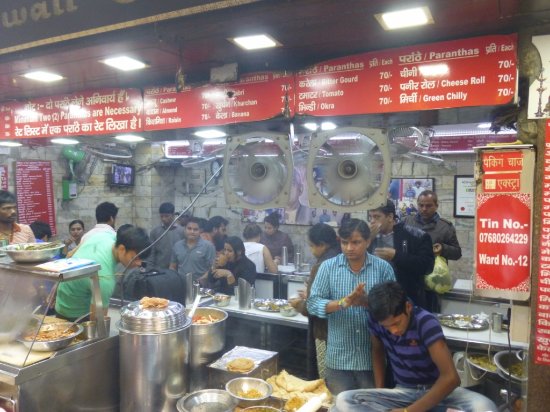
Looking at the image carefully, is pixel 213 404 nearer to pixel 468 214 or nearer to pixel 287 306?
pixel 287 306

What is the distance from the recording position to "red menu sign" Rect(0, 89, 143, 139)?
382 cm

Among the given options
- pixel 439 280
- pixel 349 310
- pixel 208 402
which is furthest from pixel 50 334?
pixel 439 280

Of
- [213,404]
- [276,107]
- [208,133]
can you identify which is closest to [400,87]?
[276,107]

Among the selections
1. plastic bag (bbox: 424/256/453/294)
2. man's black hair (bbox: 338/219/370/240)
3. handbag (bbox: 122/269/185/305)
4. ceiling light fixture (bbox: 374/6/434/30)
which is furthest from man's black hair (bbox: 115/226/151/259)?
plastic bag (bbox: 424/256/453/294)

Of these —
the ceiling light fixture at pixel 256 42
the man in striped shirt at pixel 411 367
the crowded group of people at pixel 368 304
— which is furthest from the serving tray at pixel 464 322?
the ceiling light fixture at pixel 256 42

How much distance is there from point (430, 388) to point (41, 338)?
2476 millimetres

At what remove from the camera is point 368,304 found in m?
2.62

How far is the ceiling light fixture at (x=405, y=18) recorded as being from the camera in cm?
223

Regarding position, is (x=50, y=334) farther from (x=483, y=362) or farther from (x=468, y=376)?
(x=483, y=362)

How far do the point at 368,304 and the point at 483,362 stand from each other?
63.8 inches

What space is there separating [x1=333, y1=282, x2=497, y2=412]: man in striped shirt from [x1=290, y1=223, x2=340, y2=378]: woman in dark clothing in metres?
0.85

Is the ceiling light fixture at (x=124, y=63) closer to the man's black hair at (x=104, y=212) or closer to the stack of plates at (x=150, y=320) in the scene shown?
the stack of plates at (x=150, y=320)

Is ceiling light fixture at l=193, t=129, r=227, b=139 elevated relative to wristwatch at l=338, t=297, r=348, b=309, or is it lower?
elevated

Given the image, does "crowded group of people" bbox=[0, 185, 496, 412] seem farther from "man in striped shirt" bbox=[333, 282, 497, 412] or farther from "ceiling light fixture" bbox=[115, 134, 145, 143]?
"ceiling light fixture" bbox=[115, 134, 145, 143]
